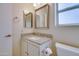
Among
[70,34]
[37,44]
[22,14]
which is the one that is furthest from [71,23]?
[22,14]

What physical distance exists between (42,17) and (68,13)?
28 cm

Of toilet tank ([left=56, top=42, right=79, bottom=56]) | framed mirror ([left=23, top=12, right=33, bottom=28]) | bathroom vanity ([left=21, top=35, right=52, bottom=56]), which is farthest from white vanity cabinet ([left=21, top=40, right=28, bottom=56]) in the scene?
toilet tank ([left=56, top=42, right=79, bottom=56])

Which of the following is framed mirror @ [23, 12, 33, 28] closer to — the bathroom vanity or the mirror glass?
the bathroom vanity

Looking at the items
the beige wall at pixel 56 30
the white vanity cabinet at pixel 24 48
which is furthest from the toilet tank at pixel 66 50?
the white vanity cabinet at pixel 24 48

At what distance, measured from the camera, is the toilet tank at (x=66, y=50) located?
97cm

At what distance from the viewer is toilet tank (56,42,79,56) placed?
3.18 feet

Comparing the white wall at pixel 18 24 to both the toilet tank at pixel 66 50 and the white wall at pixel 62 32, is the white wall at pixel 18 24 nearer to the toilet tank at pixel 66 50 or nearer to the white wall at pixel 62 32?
the white wall at pixel 62 32

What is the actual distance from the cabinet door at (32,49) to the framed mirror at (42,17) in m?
0.20

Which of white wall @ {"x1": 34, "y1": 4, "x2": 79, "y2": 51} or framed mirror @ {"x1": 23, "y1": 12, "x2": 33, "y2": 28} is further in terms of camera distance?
framed mirror @ {"x1": 23, "y1": 12, "x2": 33, "y2": 28}

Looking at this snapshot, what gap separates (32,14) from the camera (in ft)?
3.70

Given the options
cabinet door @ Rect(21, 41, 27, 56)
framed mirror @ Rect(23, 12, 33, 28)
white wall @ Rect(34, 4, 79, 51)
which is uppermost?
framed mirror @ Rect(23, 12, 33, 28)

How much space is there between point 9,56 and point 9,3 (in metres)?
0.55

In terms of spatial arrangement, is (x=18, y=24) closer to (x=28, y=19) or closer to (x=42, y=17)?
(x=28, y=19)

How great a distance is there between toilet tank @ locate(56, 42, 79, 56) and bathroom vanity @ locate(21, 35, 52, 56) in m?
0.10
